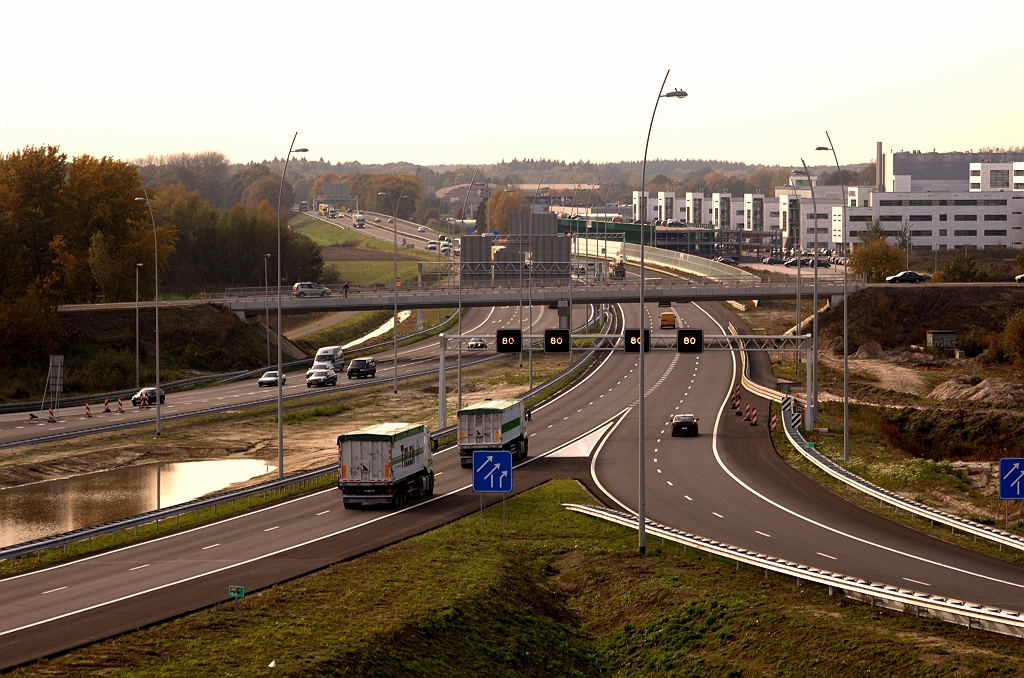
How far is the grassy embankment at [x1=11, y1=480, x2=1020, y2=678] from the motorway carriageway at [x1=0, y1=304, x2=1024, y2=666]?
2103mm

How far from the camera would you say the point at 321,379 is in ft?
291

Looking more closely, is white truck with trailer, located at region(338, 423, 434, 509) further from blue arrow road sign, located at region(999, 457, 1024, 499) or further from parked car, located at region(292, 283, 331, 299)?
parked car, located at region(292, 283, 331, 299)

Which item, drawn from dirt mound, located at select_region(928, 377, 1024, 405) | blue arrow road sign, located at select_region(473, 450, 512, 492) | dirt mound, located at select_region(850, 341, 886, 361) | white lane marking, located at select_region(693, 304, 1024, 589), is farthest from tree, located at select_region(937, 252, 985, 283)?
blue arrow road sign, located at select_region(473, 450, 512, 492)

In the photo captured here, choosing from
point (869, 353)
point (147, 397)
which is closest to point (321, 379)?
point (147, 397)

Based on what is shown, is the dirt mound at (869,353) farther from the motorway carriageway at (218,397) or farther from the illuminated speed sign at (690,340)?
the illuminated speed sign at (690,340)

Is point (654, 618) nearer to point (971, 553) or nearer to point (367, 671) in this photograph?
point (367, 671)

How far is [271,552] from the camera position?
3578cm

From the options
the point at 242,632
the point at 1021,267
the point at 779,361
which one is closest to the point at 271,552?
the point at 242,632

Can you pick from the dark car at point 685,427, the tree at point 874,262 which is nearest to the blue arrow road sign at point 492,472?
the dark car at point 685,427

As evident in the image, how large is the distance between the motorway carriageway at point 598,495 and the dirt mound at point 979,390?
20.1m

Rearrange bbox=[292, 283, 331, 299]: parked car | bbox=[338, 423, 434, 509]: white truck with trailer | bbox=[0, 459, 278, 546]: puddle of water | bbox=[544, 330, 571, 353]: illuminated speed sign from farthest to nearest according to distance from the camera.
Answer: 1. bbox=[292, 283, 331, 299]: parked car
2. bbox=[544, 330, 571, 353]: illuminated speed sign
3. bbox=[0, 459, 278, 546]: puddle of water
4. bbox=[338, 423, 434, 509]: white truck with trailer

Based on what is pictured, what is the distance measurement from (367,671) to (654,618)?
338 inches

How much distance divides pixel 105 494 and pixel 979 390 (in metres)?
57.4

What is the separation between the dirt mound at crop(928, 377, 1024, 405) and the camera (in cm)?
7588
